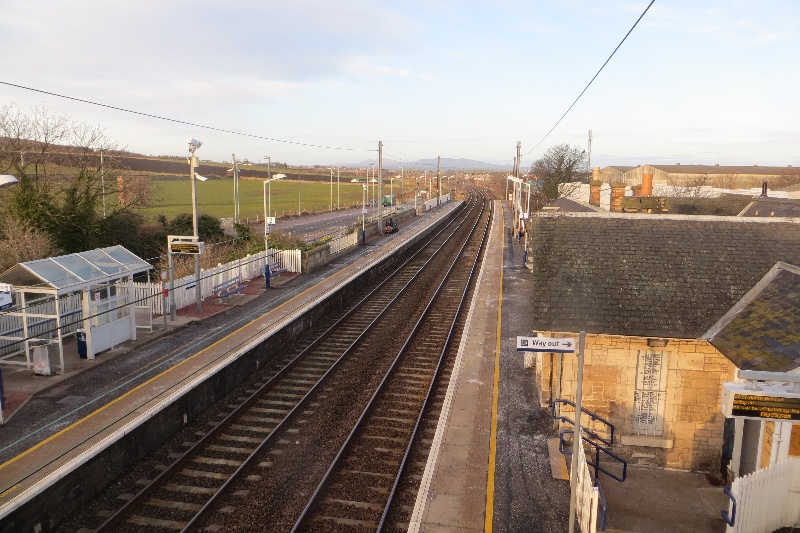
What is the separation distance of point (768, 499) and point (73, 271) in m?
15.2

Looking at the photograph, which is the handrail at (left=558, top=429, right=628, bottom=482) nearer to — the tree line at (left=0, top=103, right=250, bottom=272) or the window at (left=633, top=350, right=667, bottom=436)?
the window at (left=633, top=350, right=667, bottom=436)

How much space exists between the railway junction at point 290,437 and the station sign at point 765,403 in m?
2.88

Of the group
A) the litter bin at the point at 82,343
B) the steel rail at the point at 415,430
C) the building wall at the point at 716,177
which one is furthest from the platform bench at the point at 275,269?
the building wall at the point at 716,177

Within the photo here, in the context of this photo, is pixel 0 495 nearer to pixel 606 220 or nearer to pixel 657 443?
pixel 657 443

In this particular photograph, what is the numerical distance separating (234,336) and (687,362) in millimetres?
11908

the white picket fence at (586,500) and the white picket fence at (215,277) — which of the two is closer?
the white picket fence at (586,500)

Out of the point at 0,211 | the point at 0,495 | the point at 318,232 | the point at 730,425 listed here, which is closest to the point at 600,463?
the point at 730,425

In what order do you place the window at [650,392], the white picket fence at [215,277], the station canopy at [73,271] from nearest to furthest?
1. the window at [650,392]
2. the station canopy at [73,271]
3. the white picket fence at [215,277]

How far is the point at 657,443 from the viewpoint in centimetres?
1141

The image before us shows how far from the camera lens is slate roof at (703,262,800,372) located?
27.4 ft

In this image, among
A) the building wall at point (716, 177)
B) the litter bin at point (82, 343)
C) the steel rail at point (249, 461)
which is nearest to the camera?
the steel rail at point (249, 461)

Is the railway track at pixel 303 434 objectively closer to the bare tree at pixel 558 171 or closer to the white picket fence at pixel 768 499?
the white picket fence at pixel 768 499

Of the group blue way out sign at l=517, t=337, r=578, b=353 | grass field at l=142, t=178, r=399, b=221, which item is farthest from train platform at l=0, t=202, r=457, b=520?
grass field at l=142, t=178, r=399, b=221

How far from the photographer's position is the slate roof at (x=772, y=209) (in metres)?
18.2
